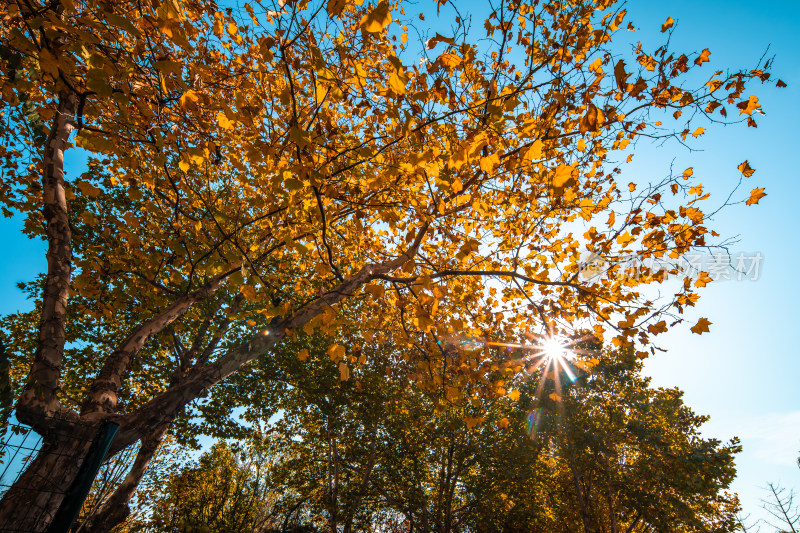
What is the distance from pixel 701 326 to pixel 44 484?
5451mm

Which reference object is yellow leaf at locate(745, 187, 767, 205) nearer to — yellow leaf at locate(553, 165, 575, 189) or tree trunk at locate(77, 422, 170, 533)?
yellow leaf at locate(553, 165, 575, 189)

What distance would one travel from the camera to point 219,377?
11.5ft

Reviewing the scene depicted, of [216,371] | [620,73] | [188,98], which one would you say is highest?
[620,73]

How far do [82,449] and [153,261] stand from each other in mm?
2119

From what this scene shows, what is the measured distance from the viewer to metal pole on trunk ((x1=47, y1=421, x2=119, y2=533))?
249 centimetres

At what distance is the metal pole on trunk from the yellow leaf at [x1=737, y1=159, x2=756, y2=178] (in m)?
5.91

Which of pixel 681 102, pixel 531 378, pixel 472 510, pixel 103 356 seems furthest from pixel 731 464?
pixel 103 356

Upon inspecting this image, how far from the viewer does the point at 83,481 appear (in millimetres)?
2625

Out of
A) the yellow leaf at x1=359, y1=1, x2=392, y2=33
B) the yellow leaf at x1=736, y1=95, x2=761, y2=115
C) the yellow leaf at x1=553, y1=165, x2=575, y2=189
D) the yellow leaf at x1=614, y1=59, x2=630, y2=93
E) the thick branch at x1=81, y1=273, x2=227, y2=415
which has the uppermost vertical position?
the yellow leaf at x1=736, y1=95, x2=761, y2=115

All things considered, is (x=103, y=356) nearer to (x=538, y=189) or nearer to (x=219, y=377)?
(x=219, y=377)

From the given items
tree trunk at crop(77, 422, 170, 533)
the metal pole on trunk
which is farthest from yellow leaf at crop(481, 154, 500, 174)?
tree trunk at crop(77, 422, 170, 533)

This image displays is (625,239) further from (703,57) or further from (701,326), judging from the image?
(703,57)

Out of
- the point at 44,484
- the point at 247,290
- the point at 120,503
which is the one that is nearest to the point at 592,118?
the point at 247,290

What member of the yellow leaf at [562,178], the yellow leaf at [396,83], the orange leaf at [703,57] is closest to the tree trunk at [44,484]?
the yellow leaf at [396,83]
